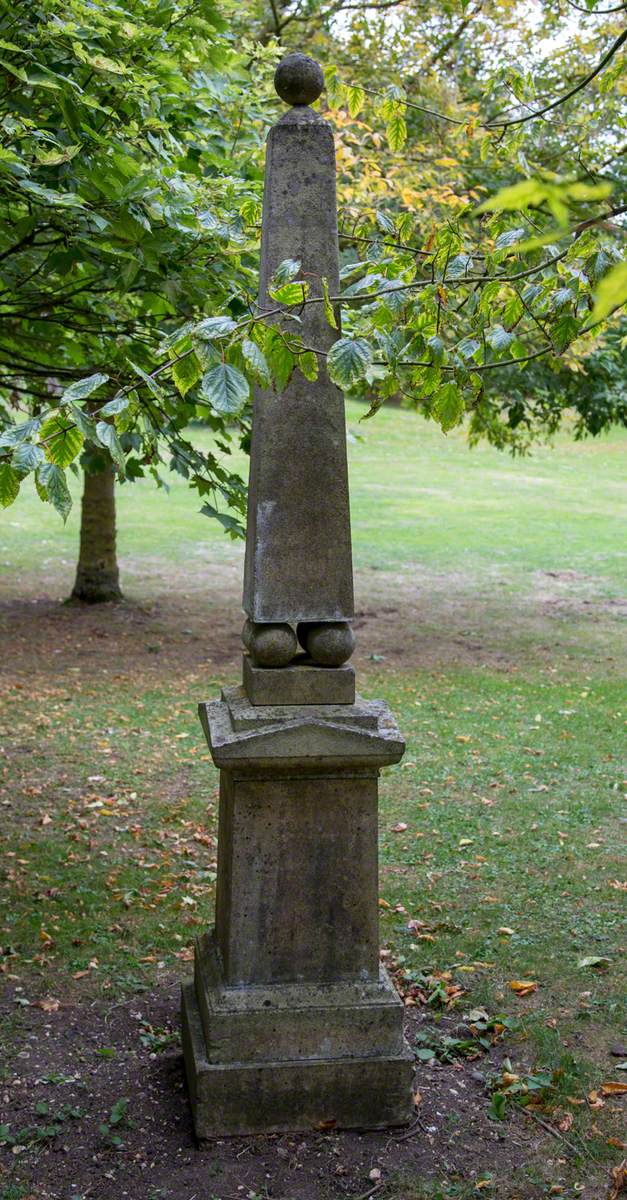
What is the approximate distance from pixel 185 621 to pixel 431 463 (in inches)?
875

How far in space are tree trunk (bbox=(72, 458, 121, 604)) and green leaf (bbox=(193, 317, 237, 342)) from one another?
10125 mm

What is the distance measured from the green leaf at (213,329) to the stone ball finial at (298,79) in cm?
134

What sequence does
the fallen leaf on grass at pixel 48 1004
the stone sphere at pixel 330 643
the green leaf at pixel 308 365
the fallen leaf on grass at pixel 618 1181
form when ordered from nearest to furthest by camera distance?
the green leaf at pixel 308 365, the fallen leaf on grass at pixel 618 1181, the stone sphere at pixel 330 643, the fallen leaf on grass at pixel 48 1004

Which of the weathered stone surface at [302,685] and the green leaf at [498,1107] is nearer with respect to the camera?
the weathered stone surface at [302,685]

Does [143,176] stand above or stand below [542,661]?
above

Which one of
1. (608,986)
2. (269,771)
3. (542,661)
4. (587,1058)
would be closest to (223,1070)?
(269,771)

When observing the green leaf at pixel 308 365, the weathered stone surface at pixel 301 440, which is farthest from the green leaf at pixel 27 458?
the weathered stone surface at pixel 301 440

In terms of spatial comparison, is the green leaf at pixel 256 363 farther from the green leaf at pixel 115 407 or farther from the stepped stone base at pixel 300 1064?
the stepped stone base at pixel 300 1064

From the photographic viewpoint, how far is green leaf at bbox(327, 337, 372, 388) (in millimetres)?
3166

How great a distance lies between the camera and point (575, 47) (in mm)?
11570

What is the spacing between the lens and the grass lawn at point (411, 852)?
398cm

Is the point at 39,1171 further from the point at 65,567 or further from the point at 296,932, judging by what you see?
the point at 65,567

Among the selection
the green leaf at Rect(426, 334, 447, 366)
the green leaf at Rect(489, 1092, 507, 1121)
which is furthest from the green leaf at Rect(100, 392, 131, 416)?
the green leaf at Rect(489, 1092, 507, 1121)

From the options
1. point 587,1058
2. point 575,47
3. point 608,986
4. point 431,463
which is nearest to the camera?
point 587,1058
